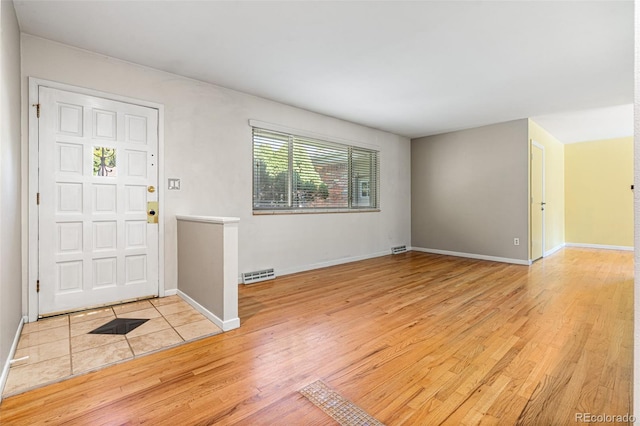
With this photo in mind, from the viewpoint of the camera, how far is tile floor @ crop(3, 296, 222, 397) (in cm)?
188

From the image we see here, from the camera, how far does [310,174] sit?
4.88 metres

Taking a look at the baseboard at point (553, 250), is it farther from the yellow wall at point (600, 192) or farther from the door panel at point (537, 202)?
the yellow wall at point (600, 192)

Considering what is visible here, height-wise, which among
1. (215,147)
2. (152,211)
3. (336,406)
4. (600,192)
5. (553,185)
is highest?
(215,147)

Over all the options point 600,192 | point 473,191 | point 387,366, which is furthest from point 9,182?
point 600,192

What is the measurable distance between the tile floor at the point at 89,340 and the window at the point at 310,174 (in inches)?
74.1

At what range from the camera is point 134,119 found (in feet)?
10.5

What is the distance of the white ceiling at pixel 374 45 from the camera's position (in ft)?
7.59

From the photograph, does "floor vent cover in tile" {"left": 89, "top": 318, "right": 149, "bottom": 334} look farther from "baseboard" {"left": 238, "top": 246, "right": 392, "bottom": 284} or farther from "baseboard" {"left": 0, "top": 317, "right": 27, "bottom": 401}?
"baseboard" {"left": 238, "top": 246, "right": 392, "bottom": 284}

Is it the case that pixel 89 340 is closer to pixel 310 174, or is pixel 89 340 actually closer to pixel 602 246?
pixel 310 174

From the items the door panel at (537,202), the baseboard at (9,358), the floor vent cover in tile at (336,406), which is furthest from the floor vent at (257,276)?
the door panel at (537,202)

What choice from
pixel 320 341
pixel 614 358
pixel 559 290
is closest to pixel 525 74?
pixel 559 290

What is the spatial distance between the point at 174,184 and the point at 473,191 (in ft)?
17.3

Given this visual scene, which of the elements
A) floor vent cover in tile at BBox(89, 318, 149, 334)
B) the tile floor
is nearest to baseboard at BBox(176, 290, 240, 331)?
the tile floor

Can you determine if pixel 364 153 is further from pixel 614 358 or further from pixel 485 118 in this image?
pixel 614 358
